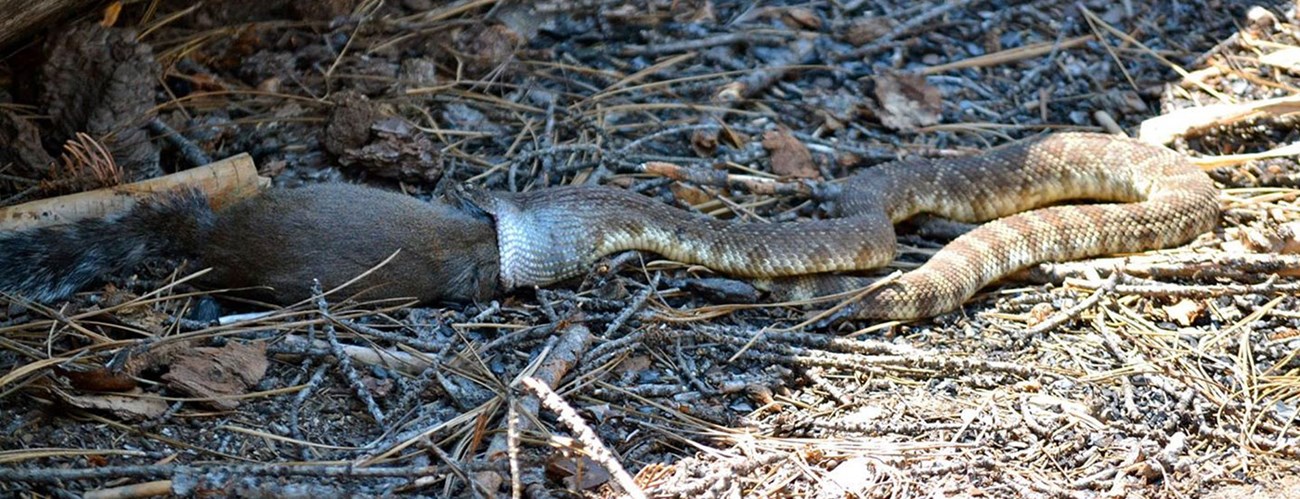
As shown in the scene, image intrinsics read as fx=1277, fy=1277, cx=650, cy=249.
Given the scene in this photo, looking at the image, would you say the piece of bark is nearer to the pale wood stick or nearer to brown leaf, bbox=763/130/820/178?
the pale wood stick

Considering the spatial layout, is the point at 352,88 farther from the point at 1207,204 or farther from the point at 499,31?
the point at 1207,204

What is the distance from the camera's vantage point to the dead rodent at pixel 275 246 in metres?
4.57

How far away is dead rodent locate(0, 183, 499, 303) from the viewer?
457cm

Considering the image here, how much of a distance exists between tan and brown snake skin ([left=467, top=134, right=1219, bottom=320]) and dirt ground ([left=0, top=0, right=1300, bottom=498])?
0.38 feet

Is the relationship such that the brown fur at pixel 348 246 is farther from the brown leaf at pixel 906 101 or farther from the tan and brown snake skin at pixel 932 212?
the brown leaf at pixel 906 101

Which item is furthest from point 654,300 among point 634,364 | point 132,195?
point 132,195

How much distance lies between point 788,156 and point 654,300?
1.51 m

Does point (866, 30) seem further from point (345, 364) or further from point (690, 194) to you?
point (345, 364)

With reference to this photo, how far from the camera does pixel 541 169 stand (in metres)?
5.96

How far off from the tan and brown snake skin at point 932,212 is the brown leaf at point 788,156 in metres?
0.33

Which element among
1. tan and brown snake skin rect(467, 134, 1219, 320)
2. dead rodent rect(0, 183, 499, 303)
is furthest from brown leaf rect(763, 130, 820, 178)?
dead rodent rect(0, 183, 499, 303)

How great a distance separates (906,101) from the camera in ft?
22.8

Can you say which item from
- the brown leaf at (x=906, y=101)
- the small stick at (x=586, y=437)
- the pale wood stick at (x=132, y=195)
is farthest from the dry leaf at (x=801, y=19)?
the small stick at (x=586, y=437)

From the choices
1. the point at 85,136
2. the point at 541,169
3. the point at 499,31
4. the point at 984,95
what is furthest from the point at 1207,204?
the point at 85,136
